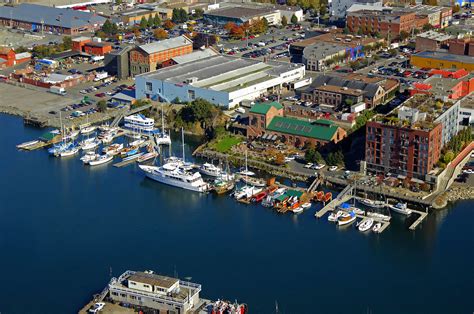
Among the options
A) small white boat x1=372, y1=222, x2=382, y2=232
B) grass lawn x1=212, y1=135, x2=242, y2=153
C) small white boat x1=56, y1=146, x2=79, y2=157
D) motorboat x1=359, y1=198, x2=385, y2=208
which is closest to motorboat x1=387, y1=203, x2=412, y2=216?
motorboat x1=359, y1=198, x2=385, y2=208

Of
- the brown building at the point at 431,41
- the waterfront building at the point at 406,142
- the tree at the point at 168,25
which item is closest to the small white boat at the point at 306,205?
the waterfront building at the point at 406,142

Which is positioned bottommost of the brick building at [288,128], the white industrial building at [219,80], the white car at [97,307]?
the white car at [97,307]

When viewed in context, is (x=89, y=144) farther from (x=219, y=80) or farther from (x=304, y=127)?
(x=304, y=127)

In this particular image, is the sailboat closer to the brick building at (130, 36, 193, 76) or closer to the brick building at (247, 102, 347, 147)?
the brick building at (247, 102, 347, 147)

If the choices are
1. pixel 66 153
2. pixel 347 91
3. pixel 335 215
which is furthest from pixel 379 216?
pixel 66 153

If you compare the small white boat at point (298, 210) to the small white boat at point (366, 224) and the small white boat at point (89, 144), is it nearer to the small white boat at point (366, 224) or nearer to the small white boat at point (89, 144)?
the small white boat at point (366, 224)

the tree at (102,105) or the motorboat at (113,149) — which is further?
the tree at (102,105)
